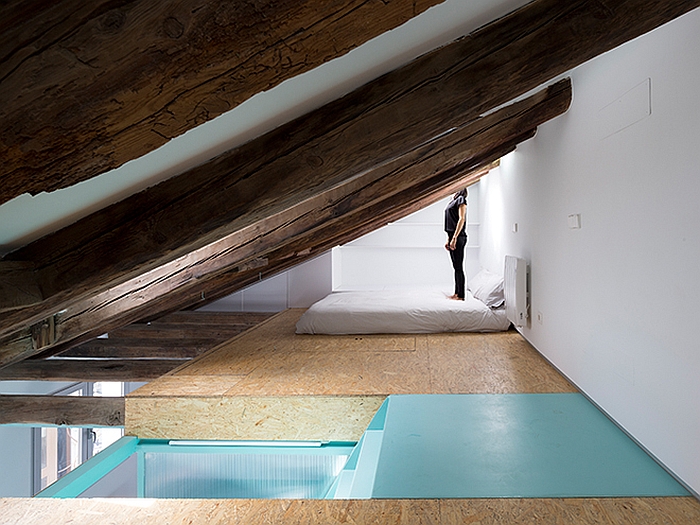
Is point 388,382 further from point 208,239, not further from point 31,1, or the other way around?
point 31,1

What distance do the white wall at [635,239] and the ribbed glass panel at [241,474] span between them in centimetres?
157

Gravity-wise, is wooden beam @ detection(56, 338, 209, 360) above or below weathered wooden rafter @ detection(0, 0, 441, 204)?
below

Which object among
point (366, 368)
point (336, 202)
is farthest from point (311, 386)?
point (336, 202)

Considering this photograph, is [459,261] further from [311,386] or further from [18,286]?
[18,286]

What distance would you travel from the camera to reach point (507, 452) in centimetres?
213

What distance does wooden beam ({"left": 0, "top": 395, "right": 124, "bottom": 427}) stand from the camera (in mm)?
3309

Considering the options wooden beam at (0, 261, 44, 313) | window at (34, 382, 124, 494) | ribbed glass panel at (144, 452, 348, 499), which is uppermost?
wooden beam at (0, 261, 44, 313)

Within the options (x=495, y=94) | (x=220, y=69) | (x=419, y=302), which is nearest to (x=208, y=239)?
(x=220, y=69)

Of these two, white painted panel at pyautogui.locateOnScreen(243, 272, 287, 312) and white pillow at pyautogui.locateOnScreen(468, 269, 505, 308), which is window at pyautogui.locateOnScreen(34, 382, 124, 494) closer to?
white painted panel at pyautogui.locateOnScreen(243, 272, 287, 312)

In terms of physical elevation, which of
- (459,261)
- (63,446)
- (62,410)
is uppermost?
(459,261)

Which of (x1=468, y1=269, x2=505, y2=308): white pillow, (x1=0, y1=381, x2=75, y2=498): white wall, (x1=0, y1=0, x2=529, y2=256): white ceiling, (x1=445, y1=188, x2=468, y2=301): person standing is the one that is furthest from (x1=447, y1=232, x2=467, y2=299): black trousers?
(x1=0, y1=381, x2=75, y2=498): white wall

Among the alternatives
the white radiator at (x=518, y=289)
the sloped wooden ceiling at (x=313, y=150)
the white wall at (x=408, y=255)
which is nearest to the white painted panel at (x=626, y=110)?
the sloped wooden ceiling at (x=313, y=150)

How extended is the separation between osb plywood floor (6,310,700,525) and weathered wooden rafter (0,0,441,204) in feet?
4.47

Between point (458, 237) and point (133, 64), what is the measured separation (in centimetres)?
455
